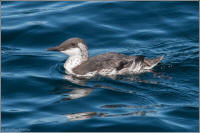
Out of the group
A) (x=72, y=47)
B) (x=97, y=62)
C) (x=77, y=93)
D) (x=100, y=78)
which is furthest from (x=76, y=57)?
(x=77, y=93)

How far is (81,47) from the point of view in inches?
431

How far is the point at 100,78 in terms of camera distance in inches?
423

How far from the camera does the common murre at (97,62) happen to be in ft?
35.3

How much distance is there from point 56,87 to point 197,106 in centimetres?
350

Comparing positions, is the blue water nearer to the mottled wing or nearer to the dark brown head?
the mottled wing

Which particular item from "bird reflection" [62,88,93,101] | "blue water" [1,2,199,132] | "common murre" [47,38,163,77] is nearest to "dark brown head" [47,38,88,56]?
"common murre" [47,38,163,77]

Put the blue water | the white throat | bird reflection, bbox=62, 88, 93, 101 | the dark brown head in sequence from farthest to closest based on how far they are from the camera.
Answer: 1. the white throat
2. the dark brown head
3. bird reflection, bbox=62, 88, 93, 101
4. the blue water

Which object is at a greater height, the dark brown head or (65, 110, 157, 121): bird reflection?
the dark brown head

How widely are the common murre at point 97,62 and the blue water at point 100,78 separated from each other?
274mm

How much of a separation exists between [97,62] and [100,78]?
43 centimetres

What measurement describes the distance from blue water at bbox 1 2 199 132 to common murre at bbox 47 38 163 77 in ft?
0.90

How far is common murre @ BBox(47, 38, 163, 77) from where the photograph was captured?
1076 cm

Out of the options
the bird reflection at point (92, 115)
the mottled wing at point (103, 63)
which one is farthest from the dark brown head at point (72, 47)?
the bird reflection at point (92, 115)

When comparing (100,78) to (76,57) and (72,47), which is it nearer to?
(76,57)
